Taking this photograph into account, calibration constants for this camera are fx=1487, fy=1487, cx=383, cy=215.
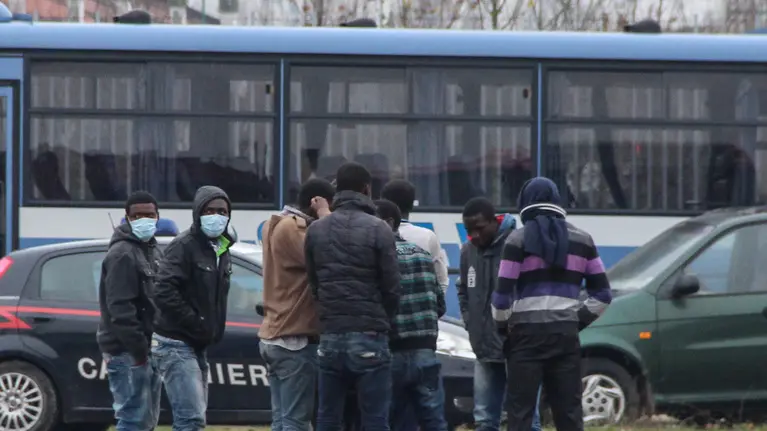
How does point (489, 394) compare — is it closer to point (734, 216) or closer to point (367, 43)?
point (734, 216)

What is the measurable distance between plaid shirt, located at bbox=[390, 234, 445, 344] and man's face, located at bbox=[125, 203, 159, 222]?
147 cm

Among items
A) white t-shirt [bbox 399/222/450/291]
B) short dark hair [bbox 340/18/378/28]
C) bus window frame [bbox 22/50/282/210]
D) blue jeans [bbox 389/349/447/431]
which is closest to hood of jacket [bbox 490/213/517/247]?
white t-shirt [bbox 399/222/450/291]

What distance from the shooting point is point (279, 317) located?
27.3 ft

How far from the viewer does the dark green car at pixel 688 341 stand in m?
11.1

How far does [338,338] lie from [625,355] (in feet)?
12.8

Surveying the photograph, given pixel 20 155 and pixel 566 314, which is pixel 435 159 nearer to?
pixel 20 155

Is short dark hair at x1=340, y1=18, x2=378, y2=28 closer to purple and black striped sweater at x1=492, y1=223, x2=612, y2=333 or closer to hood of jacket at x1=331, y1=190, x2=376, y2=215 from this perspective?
hood of jacket at x1=331, y1=190, x2=376, y2=215

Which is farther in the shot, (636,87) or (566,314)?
(636,87)

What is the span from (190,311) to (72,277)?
284 cm

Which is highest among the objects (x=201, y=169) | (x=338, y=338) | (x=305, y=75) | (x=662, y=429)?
(x=305, y=75)

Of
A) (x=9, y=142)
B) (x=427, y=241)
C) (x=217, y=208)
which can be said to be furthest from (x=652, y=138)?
(x=217, y=208)

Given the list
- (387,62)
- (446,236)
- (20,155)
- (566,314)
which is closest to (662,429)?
(566,314)

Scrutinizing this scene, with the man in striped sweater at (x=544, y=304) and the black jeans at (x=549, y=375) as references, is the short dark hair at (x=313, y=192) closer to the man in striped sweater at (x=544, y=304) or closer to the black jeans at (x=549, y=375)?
the man in striped sweater at (x=544, y=304)

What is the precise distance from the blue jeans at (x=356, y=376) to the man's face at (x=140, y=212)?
1407 millimetres
